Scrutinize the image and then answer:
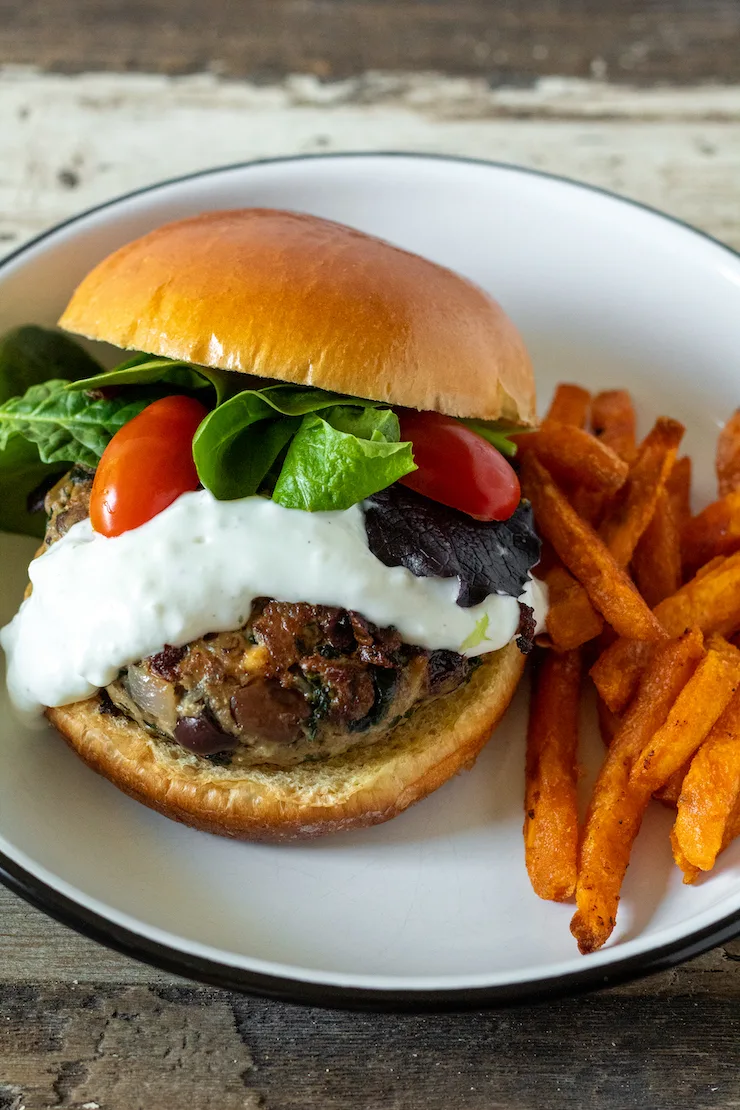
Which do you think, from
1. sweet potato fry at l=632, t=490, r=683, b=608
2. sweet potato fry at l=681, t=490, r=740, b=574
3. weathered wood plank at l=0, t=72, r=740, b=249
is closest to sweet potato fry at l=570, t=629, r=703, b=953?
sweet potato fry at l=632, t=490, r=683, b=608

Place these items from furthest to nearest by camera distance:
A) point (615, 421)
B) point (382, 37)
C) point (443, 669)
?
point (382, 37)
point (615, 421)
point (443, 669)

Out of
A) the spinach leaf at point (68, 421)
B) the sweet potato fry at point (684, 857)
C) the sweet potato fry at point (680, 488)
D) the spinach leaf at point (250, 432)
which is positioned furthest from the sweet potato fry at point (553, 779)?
the spinach leaf at point (68, 421)

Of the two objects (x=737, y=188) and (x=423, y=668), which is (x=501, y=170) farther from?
(x=423, y=668)

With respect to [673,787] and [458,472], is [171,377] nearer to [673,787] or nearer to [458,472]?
[458,472]

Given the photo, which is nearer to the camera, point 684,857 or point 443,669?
point 684,857

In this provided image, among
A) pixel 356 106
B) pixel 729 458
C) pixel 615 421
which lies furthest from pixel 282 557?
pixel 356 106

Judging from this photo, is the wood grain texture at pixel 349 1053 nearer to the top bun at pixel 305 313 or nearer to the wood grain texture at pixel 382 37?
the top bun at pixel 305 313
